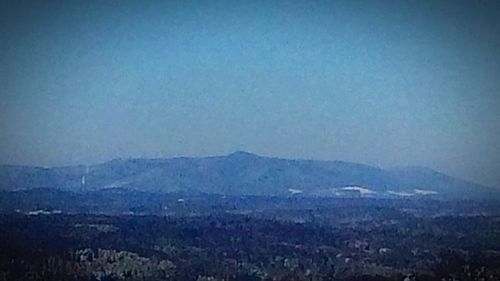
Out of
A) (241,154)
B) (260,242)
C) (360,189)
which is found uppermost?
(241,154)

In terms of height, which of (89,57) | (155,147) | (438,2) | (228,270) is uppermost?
(438,2)

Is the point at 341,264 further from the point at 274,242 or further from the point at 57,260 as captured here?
the point at 57,260

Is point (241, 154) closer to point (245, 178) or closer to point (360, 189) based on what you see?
point (245, 178)

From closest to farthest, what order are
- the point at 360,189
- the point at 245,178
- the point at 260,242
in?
the point at 260,242, the point at 245,178, the point at 360,189

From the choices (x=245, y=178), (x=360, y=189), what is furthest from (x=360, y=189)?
(x=245, y=178)

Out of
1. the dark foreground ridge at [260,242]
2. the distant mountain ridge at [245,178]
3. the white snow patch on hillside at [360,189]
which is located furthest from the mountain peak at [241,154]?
the white snow patch on hillside at [360,189]

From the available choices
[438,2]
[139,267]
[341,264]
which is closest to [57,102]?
[139,267]

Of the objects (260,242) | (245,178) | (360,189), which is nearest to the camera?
(260,242)

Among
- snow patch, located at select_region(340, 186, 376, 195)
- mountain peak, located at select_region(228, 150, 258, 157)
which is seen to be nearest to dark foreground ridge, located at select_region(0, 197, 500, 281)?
snow patch, located at select_region(340, 186, 376, 195)
